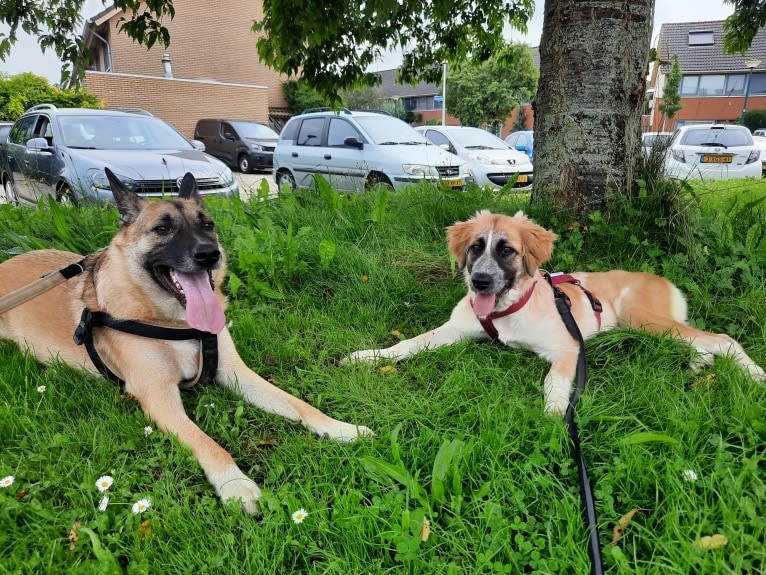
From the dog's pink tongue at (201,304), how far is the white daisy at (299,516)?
1.11 m

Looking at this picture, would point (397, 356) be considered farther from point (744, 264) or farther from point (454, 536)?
point (744, 264)

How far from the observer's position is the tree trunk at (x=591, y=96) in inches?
163

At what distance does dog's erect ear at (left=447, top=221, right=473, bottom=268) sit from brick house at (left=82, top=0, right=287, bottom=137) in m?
26.2

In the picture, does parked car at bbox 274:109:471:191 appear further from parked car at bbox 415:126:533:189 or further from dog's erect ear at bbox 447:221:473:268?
dog's erect ear at bbox 447:221:473:268

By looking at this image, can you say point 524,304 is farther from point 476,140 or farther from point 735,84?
point 735,84

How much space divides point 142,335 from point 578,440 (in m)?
2.29

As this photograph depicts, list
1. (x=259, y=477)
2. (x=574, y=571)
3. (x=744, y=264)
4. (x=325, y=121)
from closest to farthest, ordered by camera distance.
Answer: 1. (x=574, y=571)
2. (x=259, y=477)
3. (x=744, y=264)
4. (x=325, y=121)

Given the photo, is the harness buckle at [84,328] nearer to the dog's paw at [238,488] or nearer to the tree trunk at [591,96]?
the dog's paw at [238,488]

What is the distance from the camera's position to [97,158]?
7.07 metres

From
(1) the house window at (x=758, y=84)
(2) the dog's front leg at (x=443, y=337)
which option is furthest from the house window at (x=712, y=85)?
(2) the dog's front leg at (x=443, y=337)

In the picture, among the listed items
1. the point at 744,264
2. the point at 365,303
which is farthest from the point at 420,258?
the point at 744,264

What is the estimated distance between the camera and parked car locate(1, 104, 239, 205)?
6746mm

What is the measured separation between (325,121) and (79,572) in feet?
33.5

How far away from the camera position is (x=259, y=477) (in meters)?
2.17
